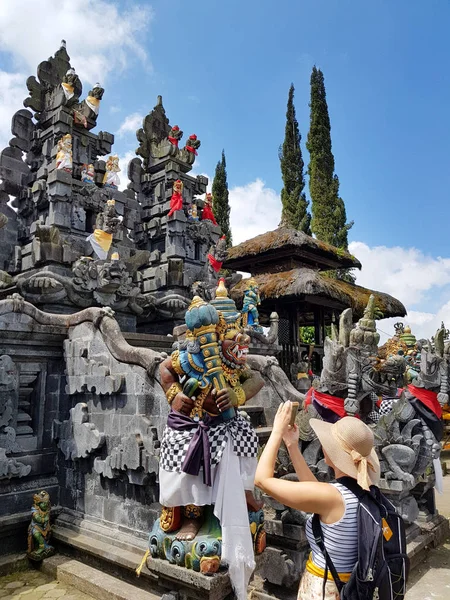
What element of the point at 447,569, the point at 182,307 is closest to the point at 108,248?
the point at 182,307

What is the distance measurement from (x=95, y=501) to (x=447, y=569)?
482cm

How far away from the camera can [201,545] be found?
428 cm

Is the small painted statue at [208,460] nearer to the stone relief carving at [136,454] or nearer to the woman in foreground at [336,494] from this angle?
the stone relief carving at [136,454]

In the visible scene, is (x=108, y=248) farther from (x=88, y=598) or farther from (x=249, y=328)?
(x=88, y=598)

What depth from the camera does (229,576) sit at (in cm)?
423

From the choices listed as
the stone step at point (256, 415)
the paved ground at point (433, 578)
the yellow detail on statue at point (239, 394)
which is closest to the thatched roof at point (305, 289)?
the stone step at point (256, 415)

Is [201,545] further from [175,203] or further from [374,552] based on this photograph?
[175,203]

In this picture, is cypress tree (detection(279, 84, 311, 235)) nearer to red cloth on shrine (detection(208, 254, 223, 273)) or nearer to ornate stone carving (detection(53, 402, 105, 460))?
red cloth on shrine (detection(208, 254, 223, 273))

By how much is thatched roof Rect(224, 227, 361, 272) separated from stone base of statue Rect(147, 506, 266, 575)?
15.7 metres

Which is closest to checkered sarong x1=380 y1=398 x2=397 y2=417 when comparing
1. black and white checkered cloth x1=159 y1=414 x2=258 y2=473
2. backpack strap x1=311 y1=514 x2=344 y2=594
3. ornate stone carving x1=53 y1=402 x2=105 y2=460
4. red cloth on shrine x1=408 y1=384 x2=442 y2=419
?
red cloth on shrine x1=408 y1=384 x2=442 y2=419

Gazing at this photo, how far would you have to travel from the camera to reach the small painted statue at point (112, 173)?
1512 cm

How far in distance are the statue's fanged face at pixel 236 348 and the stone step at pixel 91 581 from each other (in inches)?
116

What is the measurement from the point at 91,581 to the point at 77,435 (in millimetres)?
1990

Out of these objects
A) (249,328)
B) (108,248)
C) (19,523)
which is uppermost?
(108,248)
